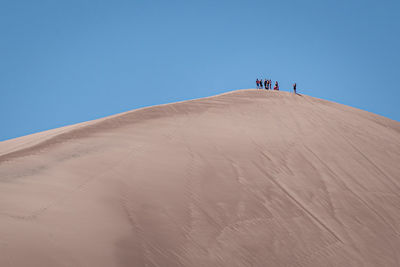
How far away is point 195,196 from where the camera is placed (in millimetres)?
5363

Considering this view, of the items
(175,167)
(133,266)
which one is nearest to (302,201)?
(175,167)

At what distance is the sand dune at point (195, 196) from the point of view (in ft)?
12.6

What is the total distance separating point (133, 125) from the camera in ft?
25.7

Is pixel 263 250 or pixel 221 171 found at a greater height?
pixel 221 171

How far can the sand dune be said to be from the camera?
3836 millimetres

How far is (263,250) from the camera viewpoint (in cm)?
479

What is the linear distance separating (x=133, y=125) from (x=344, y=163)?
4525mm

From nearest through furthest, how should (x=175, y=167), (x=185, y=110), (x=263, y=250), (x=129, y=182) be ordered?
(x=263, y=250) → (x=129, y=182) → (x=175, y=167) → (x=185, y=110)

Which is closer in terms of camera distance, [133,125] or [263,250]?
[263,250]

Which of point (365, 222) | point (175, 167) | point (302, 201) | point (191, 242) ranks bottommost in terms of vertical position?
point (365, 222)

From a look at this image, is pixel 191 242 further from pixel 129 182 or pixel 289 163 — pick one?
pixel 289 163

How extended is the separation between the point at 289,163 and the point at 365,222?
179cm

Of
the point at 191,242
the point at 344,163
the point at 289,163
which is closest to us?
the point at 191,242

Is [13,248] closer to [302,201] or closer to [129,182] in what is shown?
[129,182]
